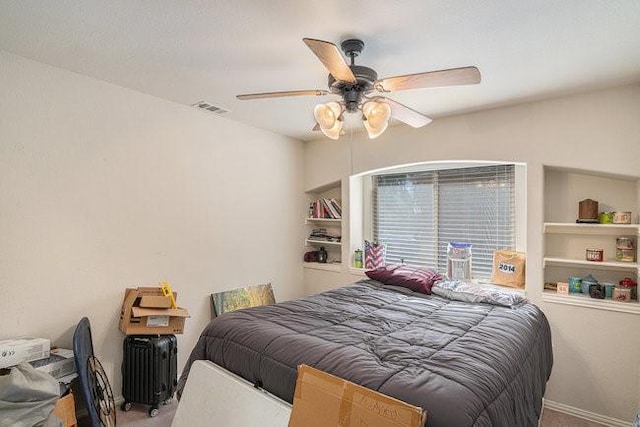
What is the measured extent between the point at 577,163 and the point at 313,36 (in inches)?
90.1

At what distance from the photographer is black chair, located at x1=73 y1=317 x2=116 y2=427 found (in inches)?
80.9

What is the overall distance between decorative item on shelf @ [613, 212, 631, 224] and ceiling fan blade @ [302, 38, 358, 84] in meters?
2.32

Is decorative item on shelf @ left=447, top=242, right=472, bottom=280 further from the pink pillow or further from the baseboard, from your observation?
the baseboard

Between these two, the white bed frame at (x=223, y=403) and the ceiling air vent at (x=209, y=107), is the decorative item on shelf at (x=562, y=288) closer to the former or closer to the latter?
the white bed frame at (x=223, y=403)

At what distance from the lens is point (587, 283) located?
2.76 metres

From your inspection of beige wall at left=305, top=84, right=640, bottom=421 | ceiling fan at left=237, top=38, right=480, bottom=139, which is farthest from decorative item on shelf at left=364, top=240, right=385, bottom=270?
ceiling fan at left=237, top=38, right=480, bottom=139

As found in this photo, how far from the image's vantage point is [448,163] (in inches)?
145

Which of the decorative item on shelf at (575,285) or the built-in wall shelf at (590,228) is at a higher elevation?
the built-in wall shelf at (590,228)

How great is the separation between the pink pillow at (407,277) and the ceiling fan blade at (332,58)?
1.97 m

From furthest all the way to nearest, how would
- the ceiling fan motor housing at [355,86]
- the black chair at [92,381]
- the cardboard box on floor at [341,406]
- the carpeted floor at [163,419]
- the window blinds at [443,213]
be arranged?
the window blinds at [443,213]
the carpeted floor at [163,419]
the black chair at [92,381]
the ceiling fan motor housing at [355,86]
the cardboard box on floor at [341,406]

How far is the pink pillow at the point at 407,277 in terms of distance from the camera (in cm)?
312

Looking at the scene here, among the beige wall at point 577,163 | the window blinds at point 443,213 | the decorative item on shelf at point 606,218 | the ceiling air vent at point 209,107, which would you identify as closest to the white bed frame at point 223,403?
the ceiling air vent at point 209,107

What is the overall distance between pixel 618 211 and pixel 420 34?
2.19m

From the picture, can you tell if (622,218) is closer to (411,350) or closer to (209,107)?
(411,350)
